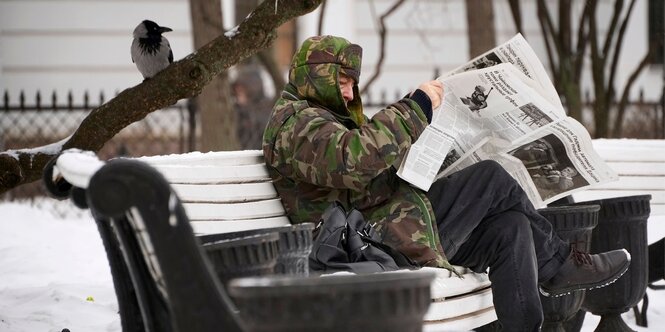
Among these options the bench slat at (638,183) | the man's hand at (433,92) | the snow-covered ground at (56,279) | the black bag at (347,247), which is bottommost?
the snow-covered ground at (56,279)

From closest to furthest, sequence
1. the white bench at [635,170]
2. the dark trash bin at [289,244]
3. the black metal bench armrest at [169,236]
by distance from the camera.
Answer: the black metal bench armrest at [169,236] → the dark trash bin at [289,244] → the white bench at [635,170]

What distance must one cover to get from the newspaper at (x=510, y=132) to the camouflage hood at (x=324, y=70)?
31 cm

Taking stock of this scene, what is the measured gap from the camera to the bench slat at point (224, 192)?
360cm

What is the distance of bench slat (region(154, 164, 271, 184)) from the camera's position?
11.7 ft

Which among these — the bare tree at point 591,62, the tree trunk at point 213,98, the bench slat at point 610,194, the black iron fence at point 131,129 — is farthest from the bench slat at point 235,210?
the black iron fence at point 131,129

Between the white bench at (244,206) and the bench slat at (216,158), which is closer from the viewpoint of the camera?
the white bench at (244,206)

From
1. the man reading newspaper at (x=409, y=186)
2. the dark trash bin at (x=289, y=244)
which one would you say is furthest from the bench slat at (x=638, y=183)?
the dark trash bin at (x=289, y=244)

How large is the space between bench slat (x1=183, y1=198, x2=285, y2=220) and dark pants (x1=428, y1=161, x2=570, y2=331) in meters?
0.54

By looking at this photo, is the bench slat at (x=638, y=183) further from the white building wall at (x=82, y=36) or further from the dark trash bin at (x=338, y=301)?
the white building wall at (x=82, y=36)

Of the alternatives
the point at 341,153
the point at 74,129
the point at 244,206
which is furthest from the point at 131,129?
the point at 341,153

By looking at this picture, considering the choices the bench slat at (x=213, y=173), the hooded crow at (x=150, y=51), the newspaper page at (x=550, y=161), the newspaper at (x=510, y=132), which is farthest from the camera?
the hooded crow at (x=150, y=51)

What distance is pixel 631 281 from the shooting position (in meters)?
5.11

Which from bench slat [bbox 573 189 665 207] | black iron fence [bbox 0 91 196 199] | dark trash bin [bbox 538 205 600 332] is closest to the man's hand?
dark trash bin [bbox 538 205 600 332]

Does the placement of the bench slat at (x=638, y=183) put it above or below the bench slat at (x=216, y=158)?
below
